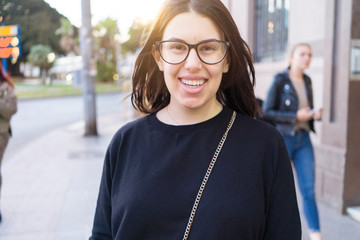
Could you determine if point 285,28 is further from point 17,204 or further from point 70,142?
point 70,142

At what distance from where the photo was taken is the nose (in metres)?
1.38

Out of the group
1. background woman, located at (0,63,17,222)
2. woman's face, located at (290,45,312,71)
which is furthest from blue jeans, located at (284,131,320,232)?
background woman, located at (0,63,17,222)

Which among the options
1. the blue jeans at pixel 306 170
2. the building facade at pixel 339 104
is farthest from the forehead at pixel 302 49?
the blue jeans at pixel 306 170

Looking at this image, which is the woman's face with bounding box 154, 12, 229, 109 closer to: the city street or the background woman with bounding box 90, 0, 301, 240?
the background woman with bounding box 90, 0, 301, 240

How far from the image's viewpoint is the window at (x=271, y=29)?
6.71 meters

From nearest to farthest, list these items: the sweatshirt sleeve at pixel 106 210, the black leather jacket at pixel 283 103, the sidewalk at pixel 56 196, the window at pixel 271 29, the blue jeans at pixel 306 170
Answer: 1. the sweatshirt sleeve at pixel 106 210
2. the blue jeans at pixel 306 170
3. the black leather jacket at pixel 283 103
4. the sidewalk at pixel 56 196
5. the window at pixel 271 29

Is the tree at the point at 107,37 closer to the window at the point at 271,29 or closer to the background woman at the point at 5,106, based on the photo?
the window at the point at 271,29

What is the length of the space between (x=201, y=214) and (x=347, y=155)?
352cm

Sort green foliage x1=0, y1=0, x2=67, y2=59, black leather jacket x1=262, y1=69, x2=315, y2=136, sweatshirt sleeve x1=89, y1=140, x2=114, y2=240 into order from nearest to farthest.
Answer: sweatshirt sleeve x1=89, y1=140, x2=114, y2=240 < green foliage x1=0, y1=0, x2=67, y2=59 < black leather jacket x1=262, y1=69, x2=315, y2=136

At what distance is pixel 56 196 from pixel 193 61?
459cm

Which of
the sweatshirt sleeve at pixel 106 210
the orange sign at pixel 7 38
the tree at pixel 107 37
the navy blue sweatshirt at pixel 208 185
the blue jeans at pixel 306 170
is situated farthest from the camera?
the tree at pixel 107 37

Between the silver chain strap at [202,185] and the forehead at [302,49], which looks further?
the forehead at [302,49]

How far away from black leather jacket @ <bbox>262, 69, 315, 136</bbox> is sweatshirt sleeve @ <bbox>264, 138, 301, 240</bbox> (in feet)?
7.70

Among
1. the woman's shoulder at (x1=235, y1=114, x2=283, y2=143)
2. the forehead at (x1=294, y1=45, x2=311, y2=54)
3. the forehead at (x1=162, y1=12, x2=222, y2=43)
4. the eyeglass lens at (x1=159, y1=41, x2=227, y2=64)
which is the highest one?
the forehead at (x1=294, y1=45, x2=311, y2=54)
